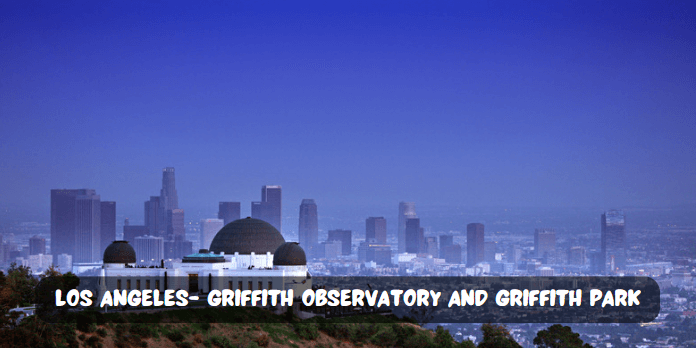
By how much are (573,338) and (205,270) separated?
40.5 metres

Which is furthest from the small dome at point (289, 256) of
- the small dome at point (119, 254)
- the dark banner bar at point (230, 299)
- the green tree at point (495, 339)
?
the green tree at point (495, 339)

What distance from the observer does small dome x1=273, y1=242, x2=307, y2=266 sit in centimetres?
7838

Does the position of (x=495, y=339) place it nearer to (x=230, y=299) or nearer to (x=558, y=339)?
Answer: (x=558, y=339)

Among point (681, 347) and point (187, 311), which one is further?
point (681, 347)

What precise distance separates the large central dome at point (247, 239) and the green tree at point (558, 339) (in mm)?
31554

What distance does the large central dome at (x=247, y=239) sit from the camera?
3391 inches

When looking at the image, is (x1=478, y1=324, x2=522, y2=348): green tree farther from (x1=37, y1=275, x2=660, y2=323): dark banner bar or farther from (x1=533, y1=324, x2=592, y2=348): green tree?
(x1=533, y1=324, x2=592, y2=348): green tree

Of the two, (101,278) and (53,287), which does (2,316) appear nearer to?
(53,287)

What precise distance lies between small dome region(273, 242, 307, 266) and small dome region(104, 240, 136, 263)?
15.0 m

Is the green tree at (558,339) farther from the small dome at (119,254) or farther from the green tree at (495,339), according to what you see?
the small dome at (119,254)

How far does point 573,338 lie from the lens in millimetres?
82812

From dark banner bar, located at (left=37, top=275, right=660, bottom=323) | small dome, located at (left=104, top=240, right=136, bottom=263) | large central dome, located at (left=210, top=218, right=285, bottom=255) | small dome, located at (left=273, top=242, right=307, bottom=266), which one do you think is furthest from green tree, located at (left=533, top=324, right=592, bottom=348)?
small dome, located at (left=104, top=240, right=136, bottom=263)

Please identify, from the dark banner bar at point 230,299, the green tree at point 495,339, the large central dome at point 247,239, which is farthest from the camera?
the large central dome at point 247,239

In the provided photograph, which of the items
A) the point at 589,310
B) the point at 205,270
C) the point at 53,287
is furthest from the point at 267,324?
the point at 589,310
